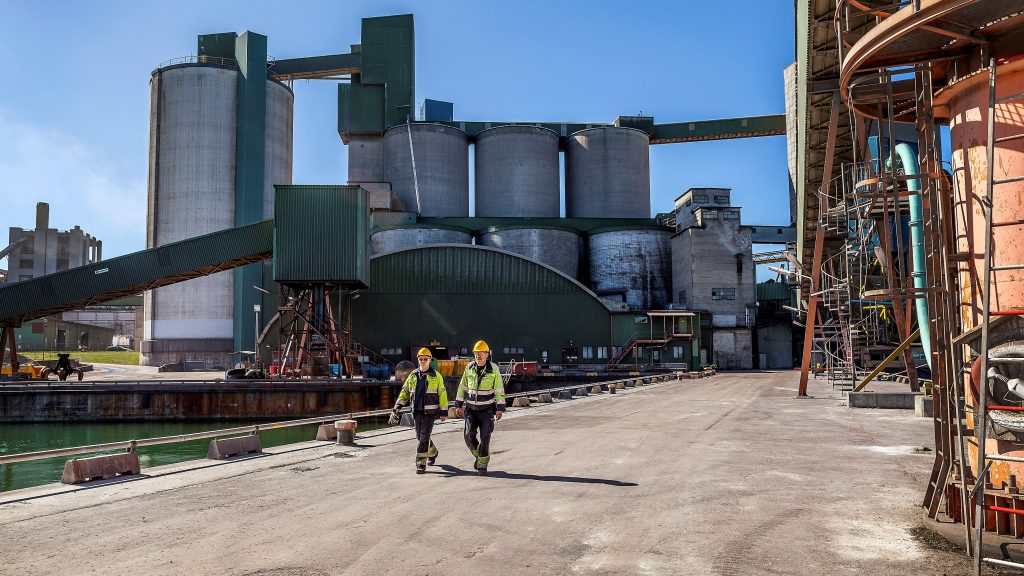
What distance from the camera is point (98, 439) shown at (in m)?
32.2

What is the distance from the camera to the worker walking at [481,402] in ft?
36.7

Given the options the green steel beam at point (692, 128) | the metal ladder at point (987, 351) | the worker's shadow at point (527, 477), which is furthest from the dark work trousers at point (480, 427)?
the green steel beam at point (692, 128)

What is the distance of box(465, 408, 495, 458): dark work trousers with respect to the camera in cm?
1116

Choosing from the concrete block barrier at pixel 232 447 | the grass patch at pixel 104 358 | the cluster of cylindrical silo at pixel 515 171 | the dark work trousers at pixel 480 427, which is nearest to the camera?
the dark work trousers at pixel 480 427

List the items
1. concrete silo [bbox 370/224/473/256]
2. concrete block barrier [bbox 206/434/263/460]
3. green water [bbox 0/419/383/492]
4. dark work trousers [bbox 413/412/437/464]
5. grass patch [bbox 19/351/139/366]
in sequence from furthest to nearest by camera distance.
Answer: grass patch [bbox 19/351/139/366] < concrete silo [bbox 370/224/473/256] < green water [bbox 0/419/383/492] < concrete block barrier [bbox 206/434/263/460] < dark work trousers [bbox 413/412/437/464]

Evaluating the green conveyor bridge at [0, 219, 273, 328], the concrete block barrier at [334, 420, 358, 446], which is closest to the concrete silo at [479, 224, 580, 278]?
the green conveyor bridge at [0, 219, 273, 328]

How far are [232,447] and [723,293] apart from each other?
59.2 m

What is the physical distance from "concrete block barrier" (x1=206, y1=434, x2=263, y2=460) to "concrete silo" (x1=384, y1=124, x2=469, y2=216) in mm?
64684

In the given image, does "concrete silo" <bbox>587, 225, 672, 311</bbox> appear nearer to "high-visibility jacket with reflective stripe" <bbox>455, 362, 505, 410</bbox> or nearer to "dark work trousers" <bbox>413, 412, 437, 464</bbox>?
"high-visibility jacket with reflective stripe" <bbox>455, 362, 505, 410</bbox>

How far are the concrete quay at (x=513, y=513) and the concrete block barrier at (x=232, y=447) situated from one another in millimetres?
359

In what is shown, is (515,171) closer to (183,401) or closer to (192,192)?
(192,192)

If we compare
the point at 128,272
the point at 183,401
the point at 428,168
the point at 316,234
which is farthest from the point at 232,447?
the point at 428,168

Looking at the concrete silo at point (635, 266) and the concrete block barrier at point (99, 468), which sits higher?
the concrete silo at point (635, 266)

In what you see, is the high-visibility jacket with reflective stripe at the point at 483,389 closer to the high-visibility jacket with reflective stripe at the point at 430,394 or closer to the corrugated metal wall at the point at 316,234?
the high-visibility jacket with reflective stripe at the point at 430,394
